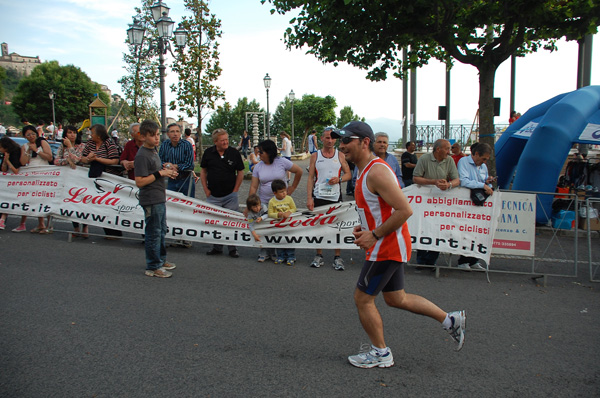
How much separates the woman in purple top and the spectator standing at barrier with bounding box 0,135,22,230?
511 centimetres

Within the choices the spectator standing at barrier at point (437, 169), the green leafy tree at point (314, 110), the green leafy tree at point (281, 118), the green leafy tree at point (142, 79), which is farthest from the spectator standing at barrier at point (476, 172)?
the green leafy tree at point (281, 118)

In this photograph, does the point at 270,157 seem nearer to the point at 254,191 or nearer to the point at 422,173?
the point at 254,191

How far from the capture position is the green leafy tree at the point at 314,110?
64081 millimetres

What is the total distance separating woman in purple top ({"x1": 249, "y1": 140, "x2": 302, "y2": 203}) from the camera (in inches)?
276

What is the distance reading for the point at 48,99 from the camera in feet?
250

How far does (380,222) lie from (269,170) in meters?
3.72

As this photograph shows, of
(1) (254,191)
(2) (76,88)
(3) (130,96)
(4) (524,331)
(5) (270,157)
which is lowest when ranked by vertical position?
(4) (524,331)

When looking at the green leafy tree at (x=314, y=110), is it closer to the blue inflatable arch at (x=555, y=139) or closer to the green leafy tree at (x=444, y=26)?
the green leafy tree at (x=444, y=26)

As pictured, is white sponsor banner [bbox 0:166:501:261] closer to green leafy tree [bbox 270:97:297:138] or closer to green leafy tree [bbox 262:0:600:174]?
green leafy tree [bbox 262:0:600:174]

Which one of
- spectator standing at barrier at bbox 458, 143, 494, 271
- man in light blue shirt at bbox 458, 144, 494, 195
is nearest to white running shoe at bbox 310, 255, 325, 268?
spectator standing at barrier at bbox 458, 143, 494, 271

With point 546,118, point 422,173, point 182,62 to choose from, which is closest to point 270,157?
point 422,173

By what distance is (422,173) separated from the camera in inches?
261

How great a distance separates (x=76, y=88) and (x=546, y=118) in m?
81.8

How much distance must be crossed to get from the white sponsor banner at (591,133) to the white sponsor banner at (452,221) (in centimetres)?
Result: 481
